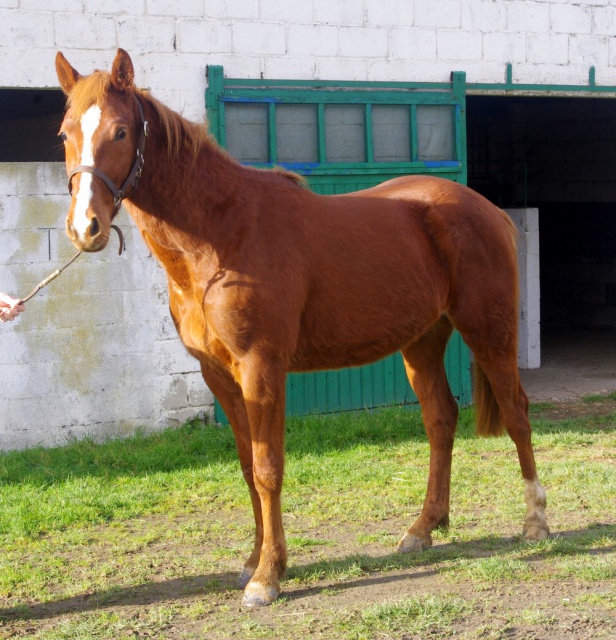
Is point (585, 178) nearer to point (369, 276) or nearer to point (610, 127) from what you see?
point (610, 127)

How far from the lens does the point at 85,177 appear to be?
360cm

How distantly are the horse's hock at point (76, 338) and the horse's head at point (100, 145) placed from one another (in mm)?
2845

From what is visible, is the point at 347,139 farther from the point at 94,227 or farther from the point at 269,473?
the point at 94,227

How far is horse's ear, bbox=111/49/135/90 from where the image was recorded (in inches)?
148

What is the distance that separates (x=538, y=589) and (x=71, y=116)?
2.77 m

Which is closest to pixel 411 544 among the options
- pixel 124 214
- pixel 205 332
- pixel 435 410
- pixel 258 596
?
pixel 435 410

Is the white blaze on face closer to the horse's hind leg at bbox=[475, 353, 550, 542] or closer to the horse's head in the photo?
the horse's head

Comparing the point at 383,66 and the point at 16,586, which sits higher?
the point at 383,66

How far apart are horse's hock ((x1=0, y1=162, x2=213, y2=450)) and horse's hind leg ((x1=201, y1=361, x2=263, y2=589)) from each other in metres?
2.66

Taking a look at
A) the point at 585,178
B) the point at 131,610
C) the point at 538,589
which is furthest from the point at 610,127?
the point at 131,610

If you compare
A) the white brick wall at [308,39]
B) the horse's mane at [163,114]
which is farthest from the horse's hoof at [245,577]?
the white brick wall at [308,39]

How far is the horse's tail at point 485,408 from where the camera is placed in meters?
5.03

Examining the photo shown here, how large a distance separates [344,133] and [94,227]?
4298 mm

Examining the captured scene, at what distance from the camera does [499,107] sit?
13414mm
